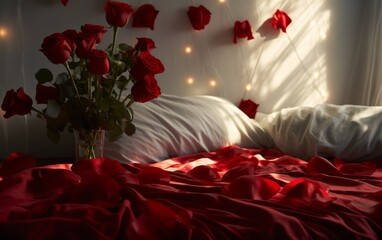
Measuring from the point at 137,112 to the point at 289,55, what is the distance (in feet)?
3.45

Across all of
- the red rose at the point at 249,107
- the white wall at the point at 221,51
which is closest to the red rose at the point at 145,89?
the white wall at the point at 221,51

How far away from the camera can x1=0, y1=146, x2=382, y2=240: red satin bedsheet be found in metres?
0.79

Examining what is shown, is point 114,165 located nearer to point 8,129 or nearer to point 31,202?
point 31,202

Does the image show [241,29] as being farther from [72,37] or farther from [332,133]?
[72,37]

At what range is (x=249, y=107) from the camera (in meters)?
2.13

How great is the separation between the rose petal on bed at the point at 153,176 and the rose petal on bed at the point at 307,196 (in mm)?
339

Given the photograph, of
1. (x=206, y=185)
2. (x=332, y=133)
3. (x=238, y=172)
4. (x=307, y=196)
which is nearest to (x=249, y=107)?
(x=332, y=133)

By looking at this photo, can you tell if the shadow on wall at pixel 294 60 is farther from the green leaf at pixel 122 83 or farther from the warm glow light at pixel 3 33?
the warm glow light at pixel 3 33

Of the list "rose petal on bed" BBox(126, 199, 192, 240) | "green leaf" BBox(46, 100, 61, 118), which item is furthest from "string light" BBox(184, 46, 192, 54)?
"rose petal on bed" BBox(126, 199, 192, 240)

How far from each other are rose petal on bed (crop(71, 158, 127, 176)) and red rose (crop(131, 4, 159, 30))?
0.97 metres

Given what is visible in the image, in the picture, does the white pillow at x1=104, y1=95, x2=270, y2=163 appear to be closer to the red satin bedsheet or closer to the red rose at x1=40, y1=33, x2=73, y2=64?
the red satin bedsheet

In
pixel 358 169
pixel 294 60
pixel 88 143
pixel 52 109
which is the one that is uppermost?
pixel 294 60

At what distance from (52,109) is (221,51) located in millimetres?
1167

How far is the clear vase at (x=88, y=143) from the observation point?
120cm
